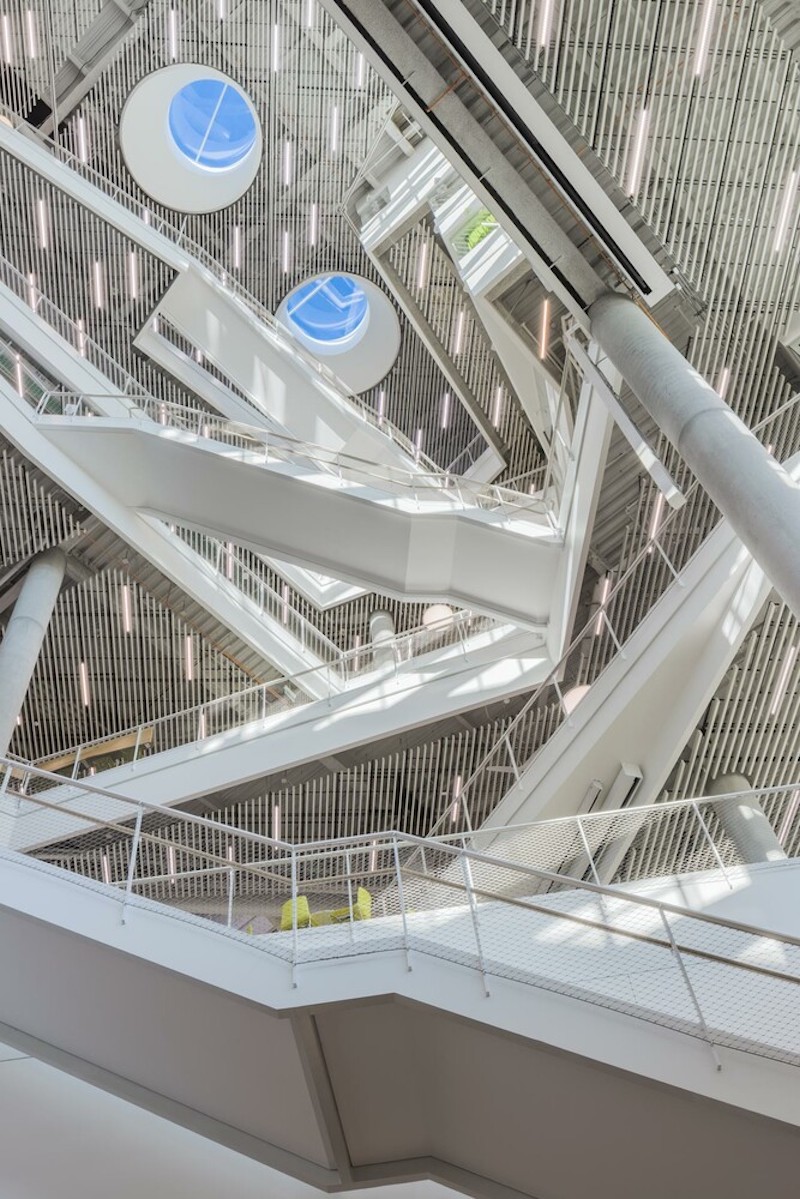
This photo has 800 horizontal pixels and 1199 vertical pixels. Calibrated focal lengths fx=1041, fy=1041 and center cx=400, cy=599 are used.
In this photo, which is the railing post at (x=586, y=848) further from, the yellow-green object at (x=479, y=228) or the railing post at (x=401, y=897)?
the yellow-green object at (x=479, y=228)

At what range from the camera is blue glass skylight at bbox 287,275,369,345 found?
57.3 ft

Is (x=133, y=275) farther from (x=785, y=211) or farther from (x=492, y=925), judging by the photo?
(x=492, y=925)

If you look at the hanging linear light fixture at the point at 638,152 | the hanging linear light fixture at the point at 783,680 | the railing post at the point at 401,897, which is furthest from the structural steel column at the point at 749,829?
the hanging linear light fixture at the point at 638,152

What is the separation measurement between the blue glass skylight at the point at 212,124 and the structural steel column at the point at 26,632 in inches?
309

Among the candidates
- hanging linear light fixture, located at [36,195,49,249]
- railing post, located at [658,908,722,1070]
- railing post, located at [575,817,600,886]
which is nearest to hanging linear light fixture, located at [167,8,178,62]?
hanging linear light fixture, located at [36,195,49,249]

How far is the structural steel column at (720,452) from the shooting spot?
4977 mm

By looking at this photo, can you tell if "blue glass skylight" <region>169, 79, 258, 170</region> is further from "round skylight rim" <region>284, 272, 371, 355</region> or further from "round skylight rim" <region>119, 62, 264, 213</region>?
"round skylight rim" <region>284, 272, 371, 355</region>

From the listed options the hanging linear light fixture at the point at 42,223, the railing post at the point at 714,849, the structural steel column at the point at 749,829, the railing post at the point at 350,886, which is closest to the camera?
the railing post at the point at 350,886

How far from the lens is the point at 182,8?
13867mm

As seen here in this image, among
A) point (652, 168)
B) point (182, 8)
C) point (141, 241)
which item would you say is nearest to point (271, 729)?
point (652, 168)

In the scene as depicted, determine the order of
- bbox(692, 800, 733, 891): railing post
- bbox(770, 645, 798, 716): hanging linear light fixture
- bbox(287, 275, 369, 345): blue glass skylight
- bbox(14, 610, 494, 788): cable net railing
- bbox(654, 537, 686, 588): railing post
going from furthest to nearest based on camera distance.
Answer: bbox(287, 275, 369, 345): blue glass skylight < bbox(14, 610, 494, 788): cable net railing < bbox(770, 645, 798, 716): hanging linear light fixture < bbox(654, 537, 686, 588): railing post < bbox(692, 800, 733, 891): railing post

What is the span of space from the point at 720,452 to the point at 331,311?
44.0 ft

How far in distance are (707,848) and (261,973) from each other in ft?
8.87

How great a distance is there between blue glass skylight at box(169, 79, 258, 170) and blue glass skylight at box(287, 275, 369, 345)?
246 centimetres
